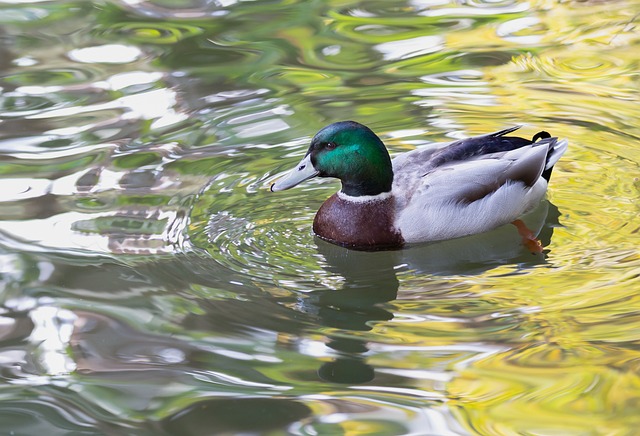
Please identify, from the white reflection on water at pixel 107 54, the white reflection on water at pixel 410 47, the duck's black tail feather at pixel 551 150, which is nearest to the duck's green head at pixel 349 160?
the duck's black tail feather at pixel 551 150

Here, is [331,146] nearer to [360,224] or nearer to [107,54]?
[360,224]

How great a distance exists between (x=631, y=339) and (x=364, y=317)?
1278 mm

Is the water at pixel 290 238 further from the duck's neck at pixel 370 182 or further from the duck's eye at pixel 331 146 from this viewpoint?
the duck's eye at pixel 331 146

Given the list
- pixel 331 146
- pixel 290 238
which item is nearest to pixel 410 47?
pixel 331 146

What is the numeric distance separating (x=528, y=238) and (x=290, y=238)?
1.37 meters

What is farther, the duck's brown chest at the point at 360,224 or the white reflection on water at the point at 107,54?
the white reflection on water at the point at 107,54

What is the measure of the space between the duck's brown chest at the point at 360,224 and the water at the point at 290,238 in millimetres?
85

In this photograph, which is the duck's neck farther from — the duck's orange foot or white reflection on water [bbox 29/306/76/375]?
white reflection on water [bbox 29/306/76/375]

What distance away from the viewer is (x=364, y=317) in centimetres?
552

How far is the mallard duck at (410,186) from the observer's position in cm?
629

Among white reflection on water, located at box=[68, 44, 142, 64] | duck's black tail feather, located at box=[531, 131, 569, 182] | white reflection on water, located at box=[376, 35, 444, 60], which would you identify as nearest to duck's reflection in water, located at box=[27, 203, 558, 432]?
duck's black tail feather, located at box=[531, 131, 569, 182]

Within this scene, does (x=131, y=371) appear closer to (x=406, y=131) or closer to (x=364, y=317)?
(x=364, y=317)

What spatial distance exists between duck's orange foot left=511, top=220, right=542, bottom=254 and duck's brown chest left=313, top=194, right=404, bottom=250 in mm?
720

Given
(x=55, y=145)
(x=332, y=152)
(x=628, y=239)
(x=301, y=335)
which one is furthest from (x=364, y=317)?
(x=55, y=145)
